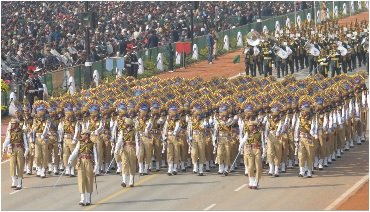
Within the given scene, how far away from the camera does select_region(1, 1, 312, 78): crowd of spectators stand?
67.6 m

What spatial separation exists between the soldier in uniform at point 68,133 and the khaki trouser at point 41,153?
509 mm

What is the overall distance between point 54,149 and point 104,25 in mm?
35572

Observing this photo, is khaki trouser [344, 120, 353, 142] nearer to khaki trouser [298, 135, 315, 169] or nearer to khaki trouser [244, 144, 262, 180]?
khaki trouser [298, 135, 315, 169]

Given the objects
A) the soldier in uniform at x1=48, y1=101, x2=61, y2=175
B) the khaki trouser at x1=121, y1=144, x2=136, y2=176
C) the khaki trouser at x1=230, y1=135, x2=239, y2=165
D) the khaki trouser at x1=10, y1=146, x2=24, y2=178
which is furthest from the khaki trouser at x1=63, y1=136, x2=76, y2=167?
the khaki trouser at x1=230, y1=135, x2=239, y2=165

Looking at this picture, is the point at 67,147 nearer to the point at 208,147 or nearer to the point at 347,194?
the point at 208,147

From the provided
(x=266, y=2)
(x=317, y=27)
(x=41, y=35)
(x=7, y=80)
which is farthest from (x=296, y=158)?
(x=266, y=2)

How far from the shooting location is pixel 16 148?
43219 millimetres

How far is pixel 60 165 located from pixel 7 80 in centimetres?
1442

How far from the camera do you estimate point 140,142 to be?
145 feet

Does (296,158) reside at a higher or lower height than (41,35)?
lower

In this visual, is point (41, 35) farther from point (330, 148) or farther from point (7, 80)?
point (330, 148)

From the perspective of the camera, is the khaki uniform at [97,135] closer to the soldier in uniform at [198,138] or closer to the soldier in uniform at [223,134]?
the soldier in uniform at [198,138]

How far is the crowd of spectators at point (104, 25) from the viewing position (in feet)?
222

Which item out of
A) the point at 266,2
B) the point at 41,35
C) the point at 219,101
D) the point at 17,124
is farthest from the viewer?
the point at 266,2
